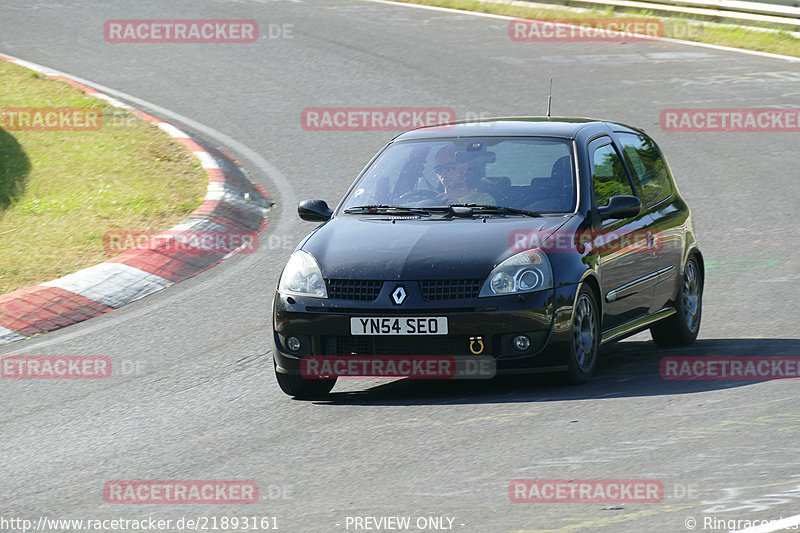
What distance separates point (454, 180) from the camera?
8.48 metres

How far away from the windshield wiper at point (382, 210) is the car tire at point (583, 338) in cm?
114

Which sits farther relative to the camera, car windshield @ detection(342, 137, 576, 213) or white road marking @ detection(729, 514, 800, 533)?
car windshield @ detection(342, 137, 576, 213)

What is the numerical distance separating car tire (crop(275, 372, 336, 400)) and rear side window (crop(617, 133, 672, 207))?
2661 millimetres

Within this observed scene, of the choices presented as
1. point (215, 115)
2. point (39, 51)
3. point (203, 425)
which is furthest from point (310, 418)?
point (39, 51)

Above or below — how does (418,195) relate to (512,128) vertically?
below

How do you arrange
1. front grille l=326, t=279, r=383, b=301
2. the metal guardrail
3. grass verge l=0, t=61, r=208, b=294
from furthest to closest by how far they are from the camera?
1. the metal guardrail
2. grass verge l=0, t=61, r=208, b=294
3. front grille l=326, t=279, r=383, b=301

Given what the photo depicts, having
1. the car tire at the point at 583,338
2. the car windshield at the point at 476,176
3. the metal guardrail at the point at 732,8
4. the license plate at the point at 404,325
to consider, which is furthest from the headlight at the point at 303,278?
the metal guardrail at the point at 732,8

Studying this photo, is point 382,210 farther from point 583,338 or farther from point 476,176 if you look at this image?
point 583,338

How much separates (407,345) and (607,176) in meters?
2.13

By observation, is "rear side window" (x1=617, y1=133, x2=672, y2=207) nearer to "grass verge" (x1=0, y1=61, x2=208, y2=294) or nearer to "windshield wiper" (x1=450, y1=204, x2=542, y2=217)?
"windshield wiper" (x1=450, y1=204, x2=542, y2=217)

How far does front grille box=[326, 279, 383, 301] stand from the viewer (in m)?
7.46

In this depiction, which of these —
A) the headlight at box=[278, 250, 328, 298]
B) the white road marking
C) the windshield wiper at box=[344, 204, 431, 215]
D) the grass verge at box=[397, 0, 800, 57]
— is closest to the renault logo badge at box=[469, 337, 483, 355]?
the headlight at box=[278, 250, 328, 298]

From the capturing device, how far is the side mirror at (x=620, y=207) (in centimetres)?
818

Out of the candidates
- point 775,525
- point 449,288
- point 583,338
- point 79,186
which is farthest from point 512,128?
point 79,186
